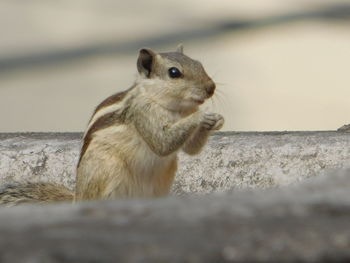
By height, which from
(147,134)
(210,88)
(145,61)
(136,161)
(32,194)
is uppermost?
(145,61)

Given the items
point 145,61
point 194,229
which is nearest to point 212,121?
point 145,61

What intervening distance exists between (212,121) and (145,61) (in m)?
0.47

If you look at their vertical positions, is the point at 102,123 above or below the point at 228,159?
above

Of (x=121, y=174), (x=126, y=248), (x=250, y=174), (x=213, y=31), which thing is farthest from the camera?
(x=250, y=174)

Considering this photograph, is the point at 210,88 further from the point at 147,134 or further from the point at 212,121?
the point at 147,134

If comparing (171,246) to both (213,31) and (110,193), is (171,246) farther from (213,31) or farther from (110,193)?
(110,193)

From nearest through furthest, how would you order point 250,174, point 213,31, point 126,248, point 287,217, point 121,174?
point 126,248, point 287,217, point 213,31, point 121,174, point 250,174

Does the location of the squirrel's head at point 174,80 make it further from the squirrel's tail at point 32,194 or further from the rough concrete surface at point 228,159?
the squirrel's tail at point 32,194

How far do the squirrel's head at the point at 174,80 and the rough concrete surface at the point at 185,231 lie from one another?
7.90 feet

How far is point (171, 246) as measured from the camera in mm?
1646

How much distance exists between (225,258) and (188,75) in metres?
2.75

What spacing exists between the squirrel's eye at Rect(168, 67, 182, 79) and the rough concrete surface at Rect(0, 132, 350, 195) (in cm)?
48

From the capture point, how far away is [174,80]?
14.4 feet

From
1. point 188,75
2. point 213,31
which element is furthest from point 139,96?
point 213,31
